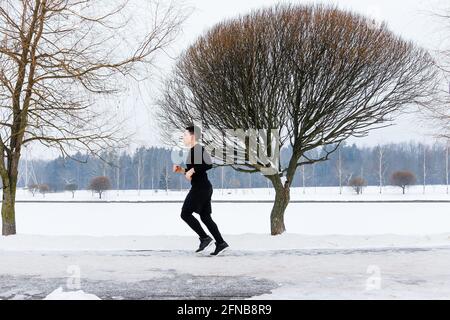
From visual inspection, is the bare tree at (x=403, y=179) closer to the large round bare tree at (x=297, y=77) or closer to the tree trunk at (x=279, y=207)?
the large round bare tree at (x=297, y=77)

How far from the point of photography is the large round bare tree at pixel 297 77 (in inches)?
476

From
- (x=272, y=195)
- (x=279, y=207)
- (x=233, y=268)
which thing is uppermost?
(x=279, y=207)

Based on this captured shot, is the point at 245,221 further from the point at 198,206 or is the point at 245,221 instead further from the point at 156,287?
the point at 156,287

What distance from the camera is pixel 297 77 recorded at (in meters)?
12.3

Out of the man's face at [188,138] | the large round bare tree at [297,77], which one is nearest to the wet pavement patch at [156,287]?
the man's face at [188,138]

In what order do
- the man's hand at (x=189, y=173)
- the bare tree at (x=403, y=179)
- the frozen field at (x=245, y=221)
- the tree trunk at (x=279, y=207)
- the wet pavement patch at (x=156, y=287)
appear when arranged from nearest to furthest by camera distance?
the wet pavement patch at (x=156, y=287), the man's hand at (x=189, y=173), the tree trunk at (x=279, y=207), the frozen field at (x=245, y=221), the bare tree at (x=403, y=179)

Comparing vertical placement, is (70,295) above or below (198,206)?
below

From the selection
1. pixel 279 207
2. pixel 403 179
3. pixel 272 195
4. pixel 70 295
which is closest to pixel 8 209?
pixel 279 207

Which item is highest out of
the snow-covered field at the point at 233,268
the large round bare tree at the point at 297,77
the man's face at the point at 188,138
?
the large round bare tree at the point at 297,77

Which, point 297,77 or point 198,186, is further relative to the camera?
point 297,77

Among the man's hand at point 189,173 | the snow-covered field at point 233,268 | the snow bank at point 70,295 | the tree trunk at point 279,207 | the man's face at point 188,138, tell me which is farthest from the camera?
the tree trunk at point 279,207

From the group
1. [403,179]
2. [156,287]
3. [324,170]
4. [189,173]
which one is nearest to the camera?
[156,287]
